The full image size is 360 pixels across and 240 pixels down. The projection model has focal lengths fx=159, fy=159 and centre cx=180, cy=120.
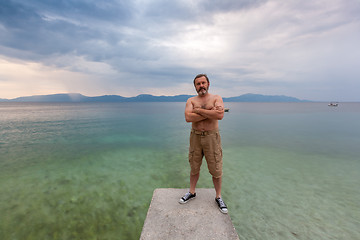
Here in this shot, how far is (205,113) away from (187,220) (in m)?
2.38

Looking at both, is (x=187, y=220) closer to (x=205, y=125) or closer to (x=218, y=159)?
(x=218, y=159)

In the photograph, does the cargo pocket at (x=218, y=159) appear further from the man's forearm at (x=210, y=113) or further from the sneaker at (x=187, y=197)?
the sneaker at (x=187, y=197)

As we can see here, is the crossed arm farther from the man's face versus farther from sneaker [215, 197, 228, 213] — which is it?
sneaker [215, 197, 228, 213]

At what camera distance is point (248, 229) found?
14.7 ft

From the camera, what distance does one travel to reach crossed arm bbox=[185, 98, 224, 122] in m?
3.33

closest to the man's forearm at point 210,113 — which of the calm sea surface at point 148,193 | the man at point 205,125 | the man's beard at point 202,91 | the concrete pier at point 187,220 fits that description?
the man at point 205,125

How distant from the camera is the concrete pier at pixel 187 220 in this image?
10.3 ft

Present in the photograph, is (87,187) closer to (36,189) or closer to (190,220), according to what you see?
(36,189)

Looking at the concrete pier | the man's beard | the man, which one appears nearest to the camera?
the concrete pier

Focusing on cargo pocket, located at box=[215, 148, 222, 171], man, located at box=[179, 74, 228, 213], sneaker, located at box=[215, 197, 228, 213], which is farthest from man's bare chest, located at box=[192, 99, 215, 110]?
sneaker, located at box=[215, 197, 228, 213]

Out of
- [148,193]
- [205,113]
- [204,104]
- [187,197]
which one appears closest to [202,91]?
[204,104]

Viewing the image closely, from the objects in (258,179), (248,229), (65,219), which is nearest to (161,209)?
(248,229)

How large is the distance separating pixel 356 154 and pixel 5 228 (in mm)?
19854

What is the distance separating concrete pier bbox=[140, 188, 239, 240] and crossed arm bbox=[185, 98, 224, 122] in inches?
85.9
